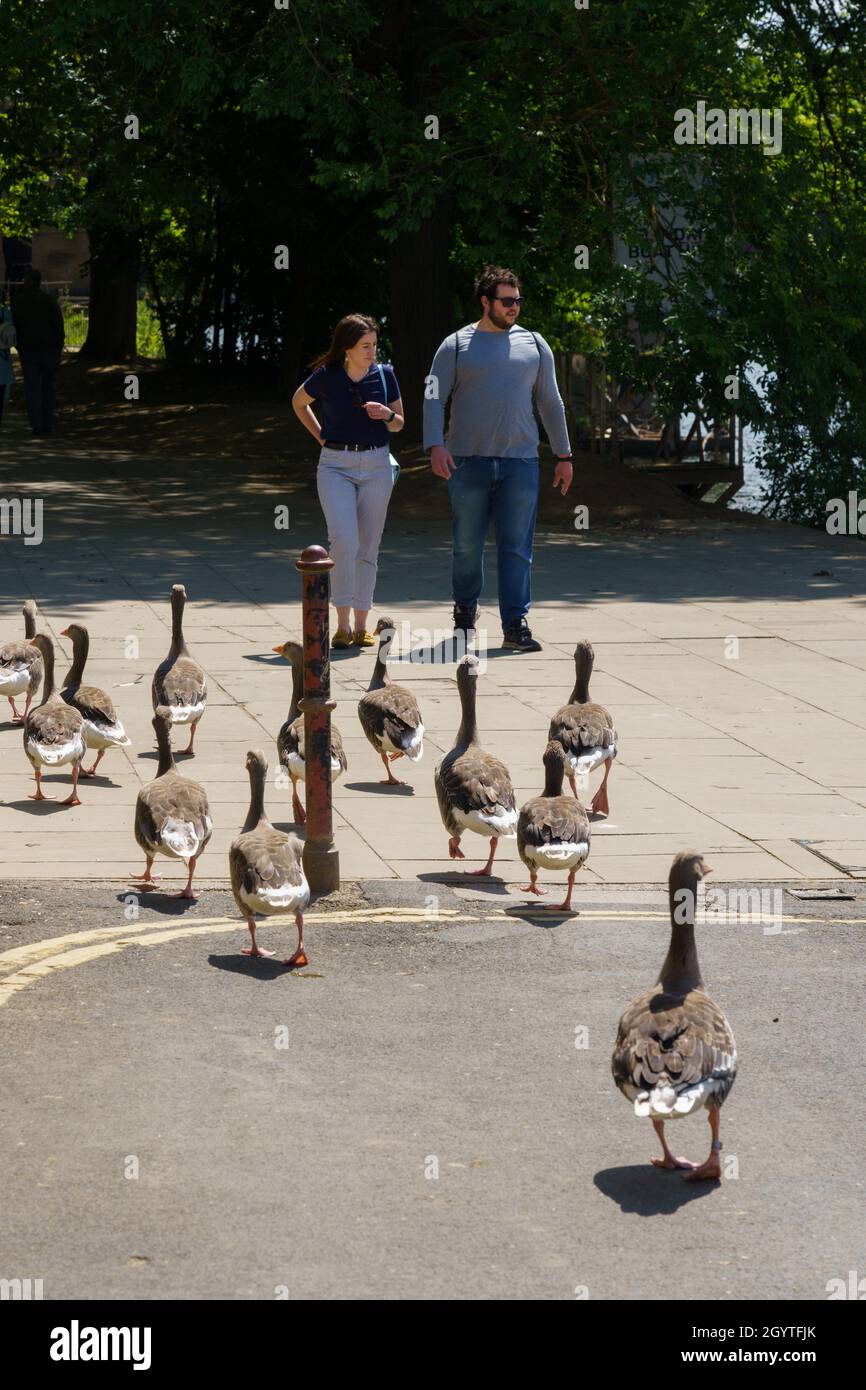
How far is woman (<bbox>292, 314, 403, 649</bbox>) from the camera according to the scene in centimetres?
1388

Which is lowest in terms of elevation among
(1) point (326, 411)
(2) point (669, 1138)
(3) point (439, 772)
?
(2) point (669, 1138)

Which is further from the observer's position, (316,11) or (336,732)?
(316,11)

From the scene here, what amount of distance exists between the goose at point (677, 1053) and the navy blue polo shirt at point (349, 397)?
27.4ft

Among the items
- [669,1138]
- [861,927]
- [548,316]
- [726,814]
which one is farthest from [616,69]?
[669,1138]

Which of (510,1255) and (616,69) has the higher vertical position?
(616,69)

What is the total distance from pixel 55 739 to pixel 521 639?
5241 mm

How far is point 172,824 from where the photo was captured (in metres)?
8.34

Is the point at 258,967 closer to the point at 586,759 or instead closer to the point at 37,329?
the point at 586,759

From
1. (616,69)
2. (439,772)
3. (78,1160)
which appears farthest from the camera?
(616,69)

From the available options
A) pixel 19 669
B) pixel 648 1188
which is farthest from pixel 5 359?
pixel 648 1188

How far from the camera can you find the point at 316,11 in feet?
74.2

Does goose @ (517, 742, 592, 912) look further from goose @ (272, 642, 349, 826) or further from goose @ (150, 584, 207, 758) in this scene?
goose @ (150, 584, 207, 758)

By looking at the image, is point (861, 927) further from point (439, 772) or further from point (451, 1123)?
point (451, 1123)

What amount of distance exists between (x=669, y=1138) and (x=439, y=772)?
323cm
